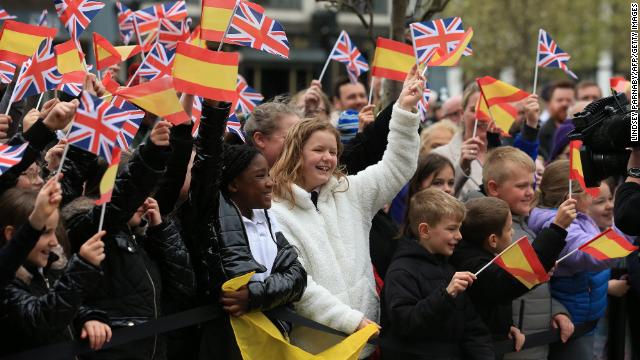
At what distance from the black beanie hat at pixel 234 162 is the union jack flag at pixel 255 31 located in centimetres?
66

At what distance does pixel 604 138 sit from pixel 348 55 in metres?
3.33

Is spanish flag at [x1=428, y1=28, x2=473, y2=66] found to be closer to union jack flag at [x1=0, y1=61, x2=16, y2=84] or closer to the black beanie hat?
the black beanie hat

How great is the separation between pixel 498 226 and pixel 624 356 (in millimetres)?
1693

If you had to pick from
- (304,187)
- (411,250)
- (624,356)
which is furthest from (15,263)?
(624,356)

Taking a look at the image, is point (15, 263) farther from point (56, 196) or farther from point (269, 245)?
point (269, 245)

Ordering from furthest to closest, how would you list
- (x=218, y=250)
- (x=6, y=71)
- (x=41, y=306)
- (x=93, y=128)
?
1. (x=6, y=71)
2. (x=218, y=250)
3. (x=93, y=128)
4. (x=41, y=306)

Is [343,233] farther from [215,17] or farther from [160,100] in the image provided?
[160,100]

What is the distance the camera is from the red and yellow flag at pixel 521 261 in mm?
5473

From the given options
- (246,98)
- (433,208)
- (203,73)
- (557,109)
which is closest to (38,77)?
(203,73)

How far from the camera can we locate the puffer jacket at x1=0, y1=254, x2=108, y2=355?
13.0ft

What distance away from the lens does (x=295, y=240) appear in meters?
5.18

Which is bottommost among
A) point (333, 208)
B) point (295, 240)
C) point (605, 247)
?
point (605, 247)

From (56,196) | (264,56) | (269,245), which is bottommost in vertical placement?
(264,56)

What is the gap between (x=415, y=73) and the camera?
585 cm
